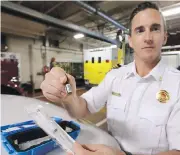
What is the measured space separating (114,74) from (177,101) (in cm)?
43

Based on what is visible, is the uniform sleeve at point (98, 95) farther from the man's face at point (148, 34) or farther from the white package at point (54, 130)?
the white package at point (54, 130)

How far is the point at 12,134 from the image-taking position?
2.01ft

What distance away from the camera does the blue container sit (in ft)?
1.74

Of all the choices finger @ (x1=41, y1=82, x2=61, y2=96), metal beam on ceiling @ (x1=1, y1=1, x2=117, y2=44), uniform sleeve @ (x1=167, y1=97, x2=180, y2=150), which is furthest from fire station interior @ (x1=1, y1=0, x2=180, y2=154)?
uniform sleeve @ (x1=167, y1=97, x2=180, y2=150)

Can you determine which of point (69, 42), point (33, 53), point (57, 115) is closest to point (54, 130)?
point (57, 115)

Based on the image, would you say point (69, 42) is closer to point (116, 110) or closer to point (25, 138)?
point (116, 110)

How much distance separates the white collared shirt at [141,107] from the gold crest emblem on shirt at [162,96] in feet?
0.04

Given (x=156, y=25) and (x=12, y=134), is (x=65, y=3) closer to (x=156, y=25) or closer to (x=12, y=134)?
(x=156, y=25)

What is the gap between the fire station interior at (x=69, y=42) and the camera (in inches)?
49.5

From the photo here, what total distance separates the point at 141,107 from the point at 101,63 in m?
1.28

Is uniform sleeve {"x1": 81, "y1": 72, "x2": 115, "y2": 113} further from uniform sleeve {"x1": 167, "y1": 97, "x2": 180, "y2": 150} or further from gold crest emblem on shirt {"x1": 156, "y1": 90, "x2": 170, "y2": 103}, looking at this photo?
uniform sleeve {"x1": 167, "y1": 97, "x2": 180, "y2": 150}

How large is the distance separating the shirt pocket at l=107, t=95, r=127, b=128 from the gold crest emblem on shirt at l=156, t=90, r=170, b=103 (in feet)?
0.65

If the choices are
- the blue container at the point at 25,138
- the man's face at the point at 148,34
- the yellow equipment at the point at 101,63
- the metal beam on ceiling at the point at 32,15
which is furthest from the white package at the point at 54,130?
the metal beam on ceiling at the point at 32,15

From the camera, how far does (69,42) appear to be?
29.7 feet
